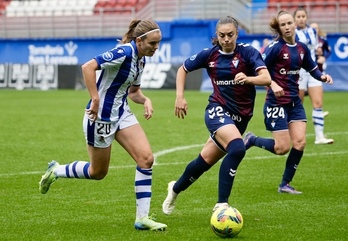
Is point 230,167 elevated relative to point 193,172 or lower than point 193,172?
elevated

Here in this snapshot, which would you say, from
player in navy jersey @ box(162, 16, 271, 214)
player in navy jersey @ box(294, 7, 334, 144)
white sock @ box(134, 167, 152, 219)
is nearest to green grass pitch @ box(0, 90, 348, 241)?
white sock @ box(134, 167, 152, 219)

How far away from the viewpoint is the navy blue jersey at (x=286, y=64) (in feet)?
30.5

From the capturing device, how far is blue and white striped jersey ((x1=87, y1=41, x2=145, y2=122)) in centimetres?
711

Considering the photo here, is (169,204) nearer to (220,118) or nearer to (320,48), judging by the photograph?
(220,118)

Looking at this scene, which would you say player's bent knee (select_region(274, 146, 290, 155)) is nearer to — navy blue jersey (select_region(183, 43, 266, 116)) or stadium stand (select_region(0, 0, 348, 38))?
navy blue jersey (select_region(183, 43, 266, 116))

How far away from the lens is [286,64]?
30.6 feet

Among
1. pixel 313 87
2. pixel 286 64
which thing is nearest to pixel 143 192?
pixel 286 64

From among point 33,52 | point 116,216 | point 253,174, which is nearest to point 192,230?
point 116,216

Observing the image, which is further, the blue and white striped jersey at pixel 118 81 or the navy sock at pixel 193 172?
the navy sock at pixel 193 172

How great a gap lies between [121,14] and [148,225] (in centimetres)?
2786

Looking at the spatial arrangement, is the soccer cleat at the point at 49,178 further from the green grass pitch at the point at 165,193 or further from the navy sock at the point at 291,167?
the navy sock at the point at 291,167

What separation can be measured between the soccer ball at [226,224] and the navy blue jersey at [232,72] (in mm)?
1325

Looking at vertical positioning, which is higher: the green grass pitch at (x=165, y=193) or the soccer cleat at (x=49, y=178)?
the soccer cleat at (x=49, y=178)

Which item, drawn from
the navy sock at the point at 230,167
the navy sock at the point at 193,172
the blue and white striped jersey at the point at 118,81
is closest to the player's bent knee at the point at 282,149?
the navy sock at the point at 193,172
